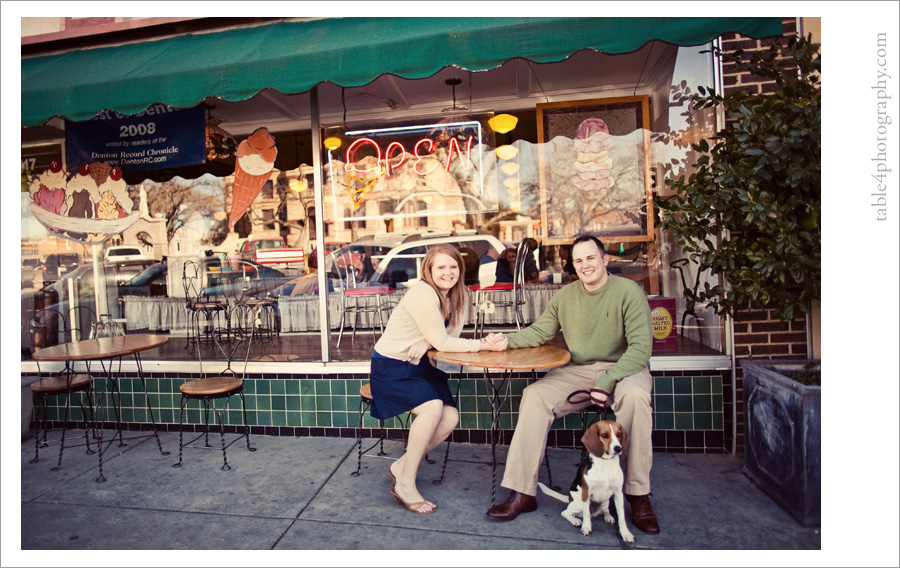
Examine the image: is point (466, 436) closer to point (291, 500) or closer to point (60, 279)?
point (291, 500)

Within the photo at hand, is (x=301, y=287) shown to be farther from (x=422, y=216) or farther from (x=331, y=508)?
(x=331, y=508)

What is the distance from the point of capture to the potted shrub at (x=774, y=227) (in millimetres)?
3121

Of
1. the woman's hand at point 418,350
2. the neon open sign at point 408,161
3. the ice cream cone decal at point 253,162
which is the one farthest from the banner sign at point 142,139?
the woman's hand at point 418,350

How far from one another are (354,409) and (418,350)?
158cm

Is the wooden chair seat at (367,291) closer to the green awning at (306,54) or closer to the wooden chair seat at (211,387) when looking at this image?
the wooden chair seat at (211,387)

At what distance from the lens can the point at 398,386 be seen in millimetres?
3402

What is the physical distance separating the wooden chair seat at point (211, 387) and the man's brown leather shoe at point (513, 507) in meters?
2.15

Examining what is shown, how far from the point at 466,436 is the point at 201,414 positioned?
2401 millimetres

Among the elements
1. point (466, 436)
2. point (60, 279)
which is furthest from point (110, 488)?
point (60, 279)

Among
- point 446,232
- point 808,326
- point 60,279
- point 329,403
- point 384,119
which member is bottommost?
point 329,403

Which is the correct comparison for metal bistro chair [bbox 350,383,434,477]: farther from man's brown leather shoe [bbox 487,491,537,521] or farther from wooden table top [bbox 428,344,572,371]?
man's brown leather shoe [bbox 487,491,537,521]

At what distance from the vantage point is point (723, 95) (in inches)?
161

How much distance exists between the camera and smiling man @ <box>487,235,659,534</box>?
3.05m

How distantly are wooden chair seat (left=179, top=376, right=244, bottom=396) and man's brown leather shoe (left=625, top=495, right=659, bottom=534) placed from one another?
2881 millimetres
